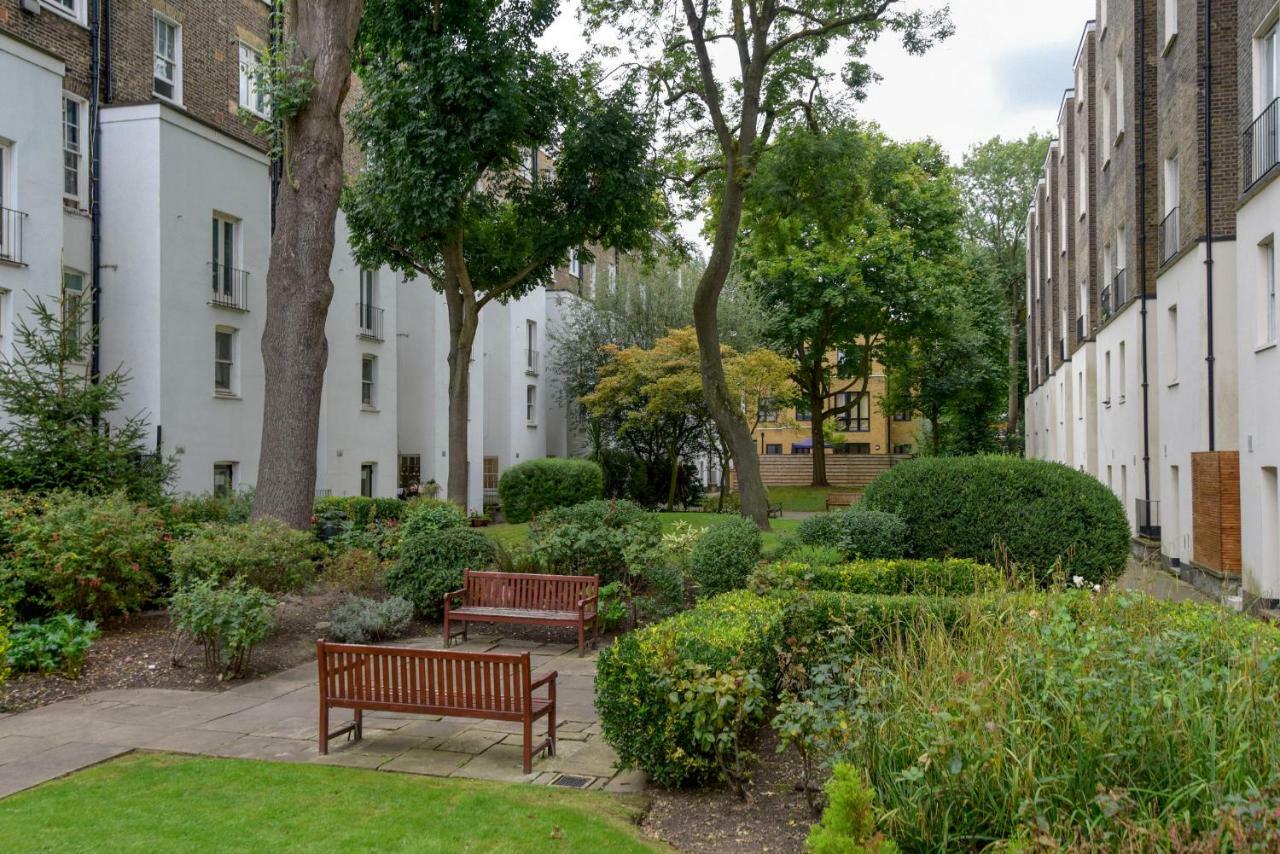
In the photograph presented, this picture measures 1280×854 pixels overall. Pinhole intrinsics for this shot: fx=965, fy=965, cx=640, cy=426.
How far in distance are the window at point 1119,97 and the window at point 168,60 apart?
22348 millimetres

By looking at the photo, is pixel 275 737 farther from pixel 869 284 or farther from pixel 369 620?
pixel 869 284

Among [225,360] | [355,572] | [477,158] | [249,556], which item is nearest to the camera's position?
[249,556]

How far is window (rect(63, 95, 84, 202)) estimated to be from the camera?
1897cm

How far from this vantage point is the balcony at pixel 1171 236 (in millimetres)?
18828

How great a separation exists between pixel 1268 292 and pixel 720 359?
8.57m

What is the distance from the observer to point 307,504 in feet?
45.0

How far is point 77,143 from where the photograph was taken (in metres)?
19.1

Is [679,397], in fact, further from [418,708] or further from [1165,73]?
[418,708]

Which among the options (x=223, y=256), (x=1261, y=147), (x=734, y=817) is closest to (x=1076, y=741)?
(x=734, y=817)

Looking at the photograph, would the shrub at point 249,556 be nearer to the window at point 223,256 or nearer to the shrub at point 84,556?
the shrub at point 84,556

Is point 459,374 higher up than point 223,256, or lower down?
lower down

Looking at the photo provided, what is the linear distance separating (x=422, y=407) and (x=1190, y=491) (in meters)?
22.0

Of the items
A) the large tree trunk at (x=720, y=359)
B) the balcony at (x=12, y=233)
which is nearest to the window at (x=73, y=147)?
the balcony at (x=12, y=233)

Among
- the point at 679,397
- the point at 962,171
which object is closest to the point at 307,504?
the point at 679,397
